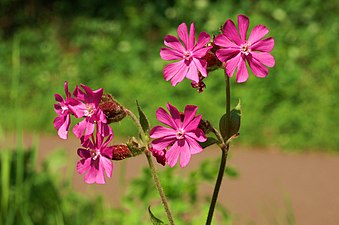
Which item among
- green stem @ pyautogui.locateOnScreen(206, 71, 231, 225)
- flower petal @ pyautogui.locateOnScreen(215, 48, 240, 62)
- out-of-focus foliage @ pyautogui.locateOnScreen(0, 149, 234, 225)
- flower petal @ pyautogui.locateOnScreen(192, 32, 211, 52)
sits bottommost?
green stem @ pyautogui.locateOnScreen(206, 71, 231, 225)

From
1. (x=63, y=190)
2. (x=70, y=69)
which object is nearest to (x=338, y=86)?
(x=70, y=69)

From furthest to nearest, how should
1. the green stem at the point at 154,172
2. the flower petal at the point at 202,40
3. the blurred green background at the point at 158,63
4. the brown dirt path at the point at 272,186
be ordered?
the blurred green background at the point at 158,63 → the brown dirt path at the point at 272,186 → the green stem at the point at 154,172 → the flower petal at the point at 202,40

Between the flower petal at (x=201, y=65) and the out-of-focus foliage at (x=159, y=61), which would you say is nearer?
the flower petal at (x=201, y=65)

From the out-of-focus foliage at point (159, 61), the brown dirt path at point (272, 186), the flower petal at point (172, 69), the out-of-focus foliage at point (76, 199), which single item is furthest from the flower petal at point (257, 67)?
the out-of-focus foliage at point (159, 61)

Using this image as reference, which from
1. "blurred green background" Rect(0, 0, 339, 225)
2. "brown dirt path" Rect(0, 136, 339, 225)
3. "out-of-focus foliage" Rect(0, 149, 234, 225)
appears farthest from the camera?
"blurred green background" Rect(0, 0, 339, 225)

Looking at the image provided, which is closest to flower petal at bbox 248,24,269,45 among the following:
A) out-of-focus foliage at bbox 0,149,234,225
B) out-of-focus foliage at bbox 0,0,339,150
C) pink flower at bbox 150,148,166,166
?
pink flower at bbox 150,148,166,166

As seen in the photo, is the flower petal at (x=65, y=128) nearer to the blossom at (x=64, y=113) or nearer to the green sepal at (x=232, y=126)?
the blossom at (x=64, y=113)

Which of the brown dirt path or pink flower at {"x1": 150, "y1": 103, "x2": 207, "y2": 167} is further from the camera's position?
the brown dirt path

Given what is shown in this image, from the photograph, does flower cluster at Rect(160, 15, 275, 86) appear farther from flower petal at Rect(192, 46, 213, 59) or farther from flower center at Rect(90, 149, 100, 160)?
flower center at Rect(90, 149, 100, 160)

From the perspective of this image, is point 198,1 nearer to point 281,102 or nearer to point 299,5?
point 299,5
